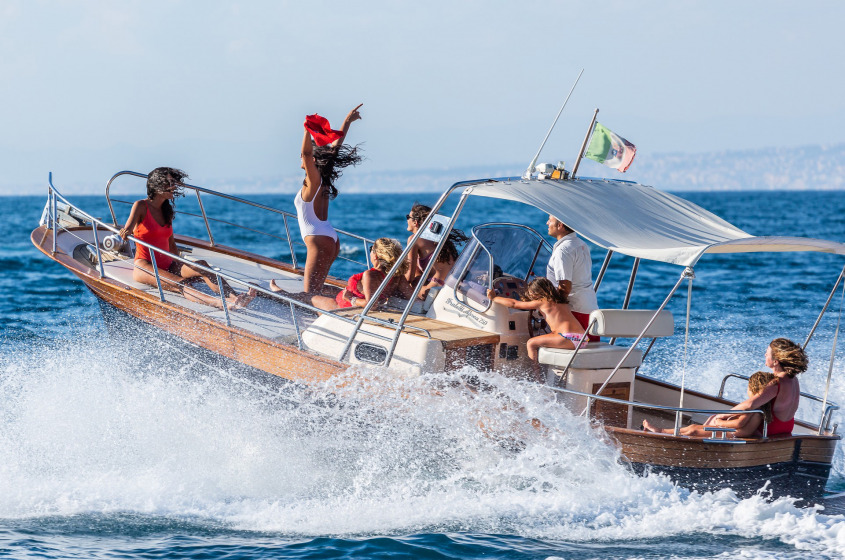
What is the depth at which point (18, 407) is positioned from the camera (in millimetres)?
7445

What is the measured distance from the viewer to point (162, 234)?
25.4 feet

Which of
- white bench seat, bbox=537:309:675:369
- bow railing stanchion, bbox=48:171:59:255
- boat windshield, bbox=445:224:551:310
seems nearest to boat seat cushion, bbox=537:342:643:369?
white bench seat, bbox=537:309:675:369

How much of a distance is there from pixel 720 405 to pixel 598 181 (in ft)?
6.74

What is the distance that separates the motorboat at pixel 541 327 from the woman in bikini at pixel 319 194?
519 mm

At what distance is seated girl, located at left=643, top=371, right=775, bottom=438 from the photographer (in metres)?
5.93

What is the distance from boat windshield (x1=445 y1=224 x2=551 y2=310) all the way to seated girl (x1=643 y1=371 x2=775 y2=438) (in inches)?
60.5

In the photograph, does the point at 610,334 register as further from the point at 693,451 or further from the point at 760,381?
the point at 760,381

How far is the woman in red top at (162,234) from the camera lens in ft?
24.5

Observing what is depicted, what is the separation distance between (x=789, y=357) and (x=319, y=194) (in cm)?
372

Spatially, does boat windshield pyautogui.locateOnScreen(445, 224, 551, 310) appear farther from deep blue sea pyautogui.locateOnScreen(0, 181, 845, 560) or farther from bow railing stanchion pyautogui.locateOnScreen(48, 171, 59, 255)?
bow railing stanchion pyautogui.locateOnScreen(48, 171, 59, 255)

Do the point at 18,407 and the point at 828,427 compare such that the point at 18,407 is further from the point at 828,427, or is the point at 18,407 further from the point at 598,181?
the point at 828,427

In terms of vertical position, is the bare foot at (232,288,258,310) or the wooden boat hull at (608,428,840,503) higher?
the bare foot at (232,288,258,310)

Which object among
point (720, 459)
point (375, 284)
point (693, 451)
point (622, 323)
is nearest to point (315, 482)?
point (375, 284)

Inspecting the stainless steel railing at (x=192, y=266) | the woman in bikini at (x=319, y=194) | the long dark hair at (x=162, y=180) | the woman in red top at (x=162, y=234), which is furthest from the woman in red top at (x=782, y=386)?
the long dark hair at (x=162, y=180)
